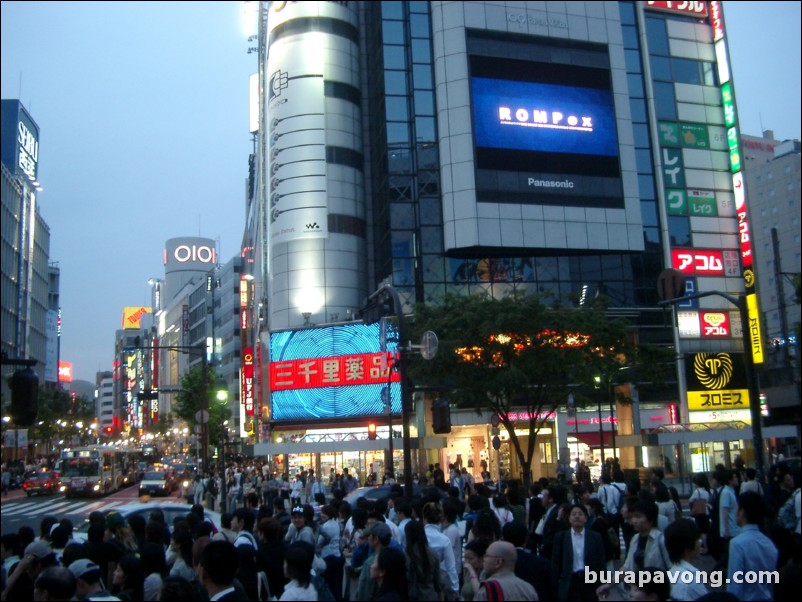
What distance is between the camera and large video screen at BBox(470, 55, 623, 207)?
52.8m

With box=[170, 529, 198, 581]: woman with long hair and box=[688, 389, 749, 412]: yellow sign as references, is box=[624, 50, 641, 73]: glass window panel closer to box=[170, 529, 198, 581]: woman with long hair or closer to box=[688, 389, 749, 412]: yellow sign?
box=[688, 389, 749, 412]: yellow sign

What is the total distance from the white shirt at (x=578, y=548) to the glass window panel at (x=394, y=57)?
48.6 metres

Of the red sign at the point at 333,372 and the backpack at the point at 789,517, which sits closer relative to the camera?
the backpack at the point at 789,517

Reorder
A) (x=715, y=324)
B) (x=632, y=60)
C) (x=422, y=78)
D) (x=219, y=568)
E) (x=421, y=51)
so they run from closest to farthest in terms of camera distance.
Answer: (x=219, y=568)
(x=422, y=78)
(x=421, y=51)
(x=715, y=324)
(x=632, y=60)

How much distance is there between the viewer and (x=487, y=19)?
54.7 meters

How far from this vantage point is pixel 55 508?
41.7 m

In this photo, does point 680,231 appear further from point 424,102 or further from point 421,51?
point 421,51

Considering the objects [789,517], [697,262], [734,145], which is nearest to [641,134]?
[734,145]

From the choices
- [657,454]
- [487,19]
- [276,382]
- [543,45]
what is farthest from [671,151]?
[276,382]

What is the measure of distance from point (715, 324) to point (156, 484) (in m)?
37.6

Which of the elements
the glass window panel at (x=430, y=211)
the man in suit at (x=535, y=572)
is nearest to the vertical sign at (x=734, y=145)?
the glass window panel at (x=430, y=211)

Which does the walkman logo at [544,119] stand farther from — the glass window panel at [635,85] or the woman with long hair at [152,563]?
the woman with long hair at [152,563]

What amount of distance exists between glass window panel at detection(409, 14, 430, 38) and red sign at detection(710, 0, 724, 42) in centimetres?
2130

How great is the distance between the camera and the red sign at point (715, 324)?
2186 inches
